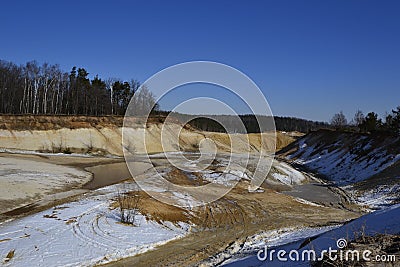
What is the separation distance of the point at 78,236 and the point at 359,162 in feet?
120

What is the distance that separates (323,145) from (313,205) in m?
35.7

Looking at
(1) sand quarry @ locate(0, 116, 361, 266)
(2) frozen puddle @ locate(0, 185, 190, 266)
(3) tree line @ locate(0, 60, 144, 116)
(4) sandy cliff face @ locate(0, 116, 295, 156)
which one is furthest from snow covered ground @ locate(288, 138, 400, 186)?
(3) tree line @ locate(0, 60, 144, 116)

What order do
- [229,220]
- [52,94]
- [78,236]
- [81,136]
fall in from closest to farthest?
[78,236], [229,220], [81,136], [52,94]

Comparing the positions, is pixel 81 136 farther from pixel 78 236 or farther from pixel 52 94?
pixel 78 236

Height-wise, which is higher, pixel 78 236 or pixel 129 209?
pixel 129 209

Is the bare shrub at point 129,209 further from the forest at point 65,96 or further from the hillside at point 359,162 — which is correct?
the forest at point 65,96

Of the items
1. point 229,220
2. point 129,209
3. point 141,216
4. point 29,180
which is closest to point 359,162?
point 229,220

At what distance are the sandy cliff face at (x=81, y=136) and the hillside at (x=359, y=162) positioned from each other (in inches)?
392

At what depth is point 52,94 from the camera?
7175 cm

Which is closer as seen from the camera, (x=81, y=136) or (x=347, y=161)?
(x=347, y=161)

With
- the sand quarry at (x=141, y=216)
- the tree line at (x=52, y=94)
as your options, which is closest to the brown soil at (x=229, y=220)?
the sand quarry at (x=141, y=216)

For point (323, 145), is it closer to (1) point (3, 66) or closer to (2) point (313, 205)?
(2) point (313, 205)

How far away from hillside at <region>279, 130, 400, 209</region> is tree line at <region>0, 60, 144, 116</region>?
148 ft

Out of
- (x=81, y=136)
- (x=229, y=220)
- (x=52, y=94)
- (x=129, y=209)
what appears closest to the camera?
(x=129, y=209)
